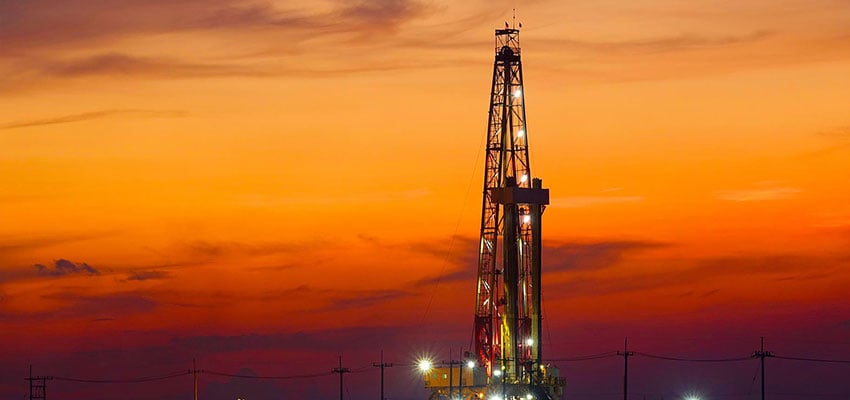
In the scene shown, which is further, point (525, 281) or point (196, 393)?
point (196, 393)

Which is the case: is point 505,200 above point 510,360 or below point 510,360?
above

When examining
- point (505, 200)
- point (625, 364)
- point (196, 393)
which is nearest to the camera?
point (505, 200)

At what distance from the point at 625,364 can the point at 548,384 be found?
2597cm

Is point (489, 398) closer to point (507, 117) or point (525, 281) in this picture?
point (525, 281)

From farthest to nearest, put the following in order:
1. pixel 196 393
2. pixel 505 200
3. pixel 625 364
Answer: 1. pixel 196 393
2. pixel 625 364
3. pixel 505 200

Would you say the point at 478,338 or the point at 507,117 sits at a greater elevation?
the point at 507,117

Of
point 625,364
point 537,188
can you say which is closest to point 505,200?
point 537,188

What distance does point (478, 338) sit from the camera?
141000 millimetres

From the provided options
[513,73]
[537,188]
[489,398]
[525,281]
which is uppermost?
[513,73]

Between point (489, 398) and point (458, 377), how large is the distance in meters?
3.81

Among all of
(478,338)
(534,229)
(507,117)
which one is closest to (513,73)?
(507,117)

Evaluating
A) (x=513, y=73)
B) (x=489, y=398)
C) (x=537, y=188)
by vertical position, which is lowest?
(x=489, y=398)

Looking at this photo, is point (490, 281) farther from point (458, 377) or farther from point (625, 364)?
point (625, 364)

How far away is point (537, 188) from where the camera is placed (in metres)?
137
